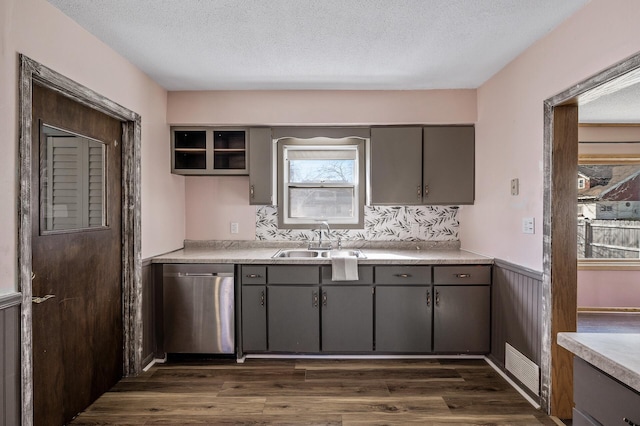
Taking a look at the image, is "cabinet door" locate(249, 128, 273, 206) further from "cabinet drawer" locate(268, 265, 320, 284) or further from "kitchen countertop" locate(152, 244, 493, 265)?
"cabinet drawer" locate(268, 265, 320, 284)

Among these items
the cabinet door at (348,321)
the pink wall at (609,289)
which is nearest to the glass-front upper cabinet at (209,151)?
the cabinet door at (348,321)

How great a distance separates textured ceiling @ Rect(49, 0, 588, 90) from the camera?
212 cm

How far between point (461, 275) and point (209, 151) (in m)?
2.45

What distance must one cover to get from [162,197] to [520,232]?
9.40 ft

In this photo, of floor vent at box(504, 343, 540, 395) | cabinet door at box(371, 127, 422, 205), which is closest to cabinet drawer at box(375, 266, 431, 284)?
cabinet door at box(371, 127, 422, 205)

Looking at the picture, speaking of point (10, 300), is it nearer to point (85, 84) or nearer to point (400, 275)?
point (85, 84)

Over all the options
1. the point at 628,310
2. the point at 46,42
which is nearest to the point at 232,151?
the point at 46,42

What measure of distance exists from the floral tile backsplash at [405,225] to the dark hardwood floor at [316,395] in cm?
118

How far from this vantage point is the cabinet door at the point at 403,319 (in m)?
3.25

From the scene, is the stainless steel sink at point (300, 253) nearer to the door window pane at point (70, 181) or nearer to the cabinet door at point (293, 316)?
the cabinet door at point (293, 316)

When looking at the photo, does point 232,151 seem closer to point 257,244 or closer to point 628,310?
point 257,244

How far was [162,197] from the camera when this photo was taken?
3.41 m

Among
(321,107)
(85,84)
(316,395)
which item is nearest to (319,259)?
(316,395)

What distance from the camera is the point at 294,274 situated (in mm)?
3246
